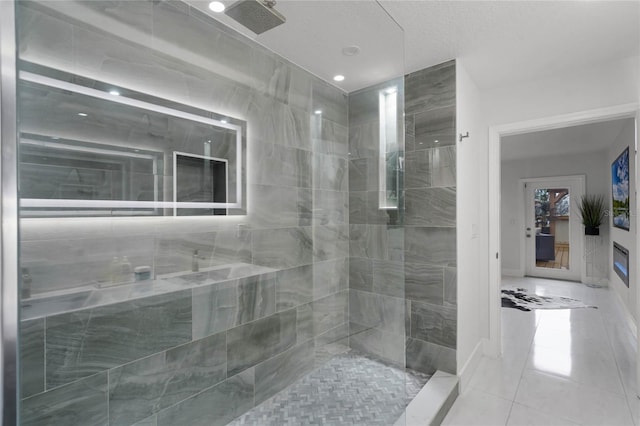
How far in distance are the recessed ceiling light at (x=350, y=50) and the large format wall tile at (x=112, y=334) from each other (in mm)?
1613

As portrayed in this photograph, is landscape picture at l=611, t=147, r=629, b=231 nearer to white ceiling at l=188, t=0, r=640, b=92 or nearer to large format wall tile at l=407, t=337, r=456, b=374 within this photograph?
white ceiling at l=188, t=0, r=640, b=92

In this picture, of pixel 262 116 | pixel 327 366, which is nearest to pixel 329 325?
pixel 327 366

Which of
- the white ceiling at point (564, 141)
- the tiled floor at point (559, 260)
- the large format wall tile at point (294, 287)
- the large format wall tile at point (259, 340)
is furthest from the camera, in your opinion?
the tiled floor at point (559, 260)

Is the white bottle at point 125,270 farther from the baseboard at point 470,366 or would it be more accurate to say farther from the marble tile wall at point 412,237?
the baseboard at point 470,366

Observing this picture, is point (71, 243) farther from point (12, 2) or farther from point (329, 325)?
point (329, 325)

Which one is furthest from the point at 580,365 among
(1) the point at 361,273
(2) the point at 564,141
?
(2) the point at 564,141

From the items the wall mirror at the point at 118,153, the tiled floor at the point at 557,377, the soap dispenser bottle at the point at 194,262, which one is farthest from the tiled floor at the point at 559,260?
the soap dispenser bottle at the point at 194,262

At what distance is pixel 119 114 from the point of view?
51.6 inches

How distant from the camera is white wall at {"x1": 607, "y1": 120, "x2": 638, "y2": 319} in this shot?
3293mm

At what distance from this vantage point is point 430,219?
2393 millimetres

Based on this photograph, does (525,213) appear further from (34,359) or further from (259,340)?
(34,359)

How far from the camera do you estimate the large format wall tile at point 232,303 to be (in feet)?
5.32

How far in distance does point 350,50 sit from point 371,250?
124 cm

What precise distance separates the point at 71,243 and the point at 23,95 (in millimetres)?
532
